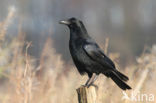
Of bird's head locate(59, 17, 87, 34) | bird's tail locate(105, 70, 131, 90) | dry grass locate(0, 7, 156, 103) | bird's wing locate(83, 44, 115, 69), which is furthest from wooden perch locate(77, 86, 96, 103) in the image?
bird's head locate(59, 17, 87, 34)

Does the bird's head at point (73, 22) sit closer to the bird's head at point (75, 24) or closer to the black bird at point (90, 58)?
the bird's head at point (75, 24)

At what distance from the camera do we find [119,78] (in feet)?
14.9

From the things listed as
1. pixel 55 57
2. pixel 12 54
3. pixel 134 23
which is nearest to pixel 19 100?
pixel 12 54

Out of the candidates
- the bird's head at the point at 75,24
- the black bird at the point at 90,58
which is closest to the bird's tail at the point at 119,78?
the black bird at the point at 90,58

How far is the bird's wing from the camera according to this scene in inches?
183

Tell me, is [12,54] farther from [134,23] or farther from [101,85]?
[134,23]

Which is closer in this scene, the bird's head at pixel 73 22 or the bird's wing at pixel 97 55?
the bird's wing at pixel 97 55

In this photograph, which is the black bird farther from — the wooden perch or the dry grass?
the wooden perch

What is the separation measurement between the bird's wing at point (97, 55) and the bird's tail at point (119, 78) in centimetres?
10

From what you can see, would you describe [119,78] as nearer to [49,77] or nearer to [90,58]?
[90,58]

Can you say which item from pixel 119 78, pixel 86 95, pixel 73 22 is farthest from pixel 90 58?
pixel 86 95

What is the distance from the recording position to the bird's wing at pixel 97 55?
15.3 feet

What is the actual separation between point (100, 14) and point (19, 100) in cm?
2632

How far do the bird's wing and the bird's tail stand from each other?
0.32 ft
